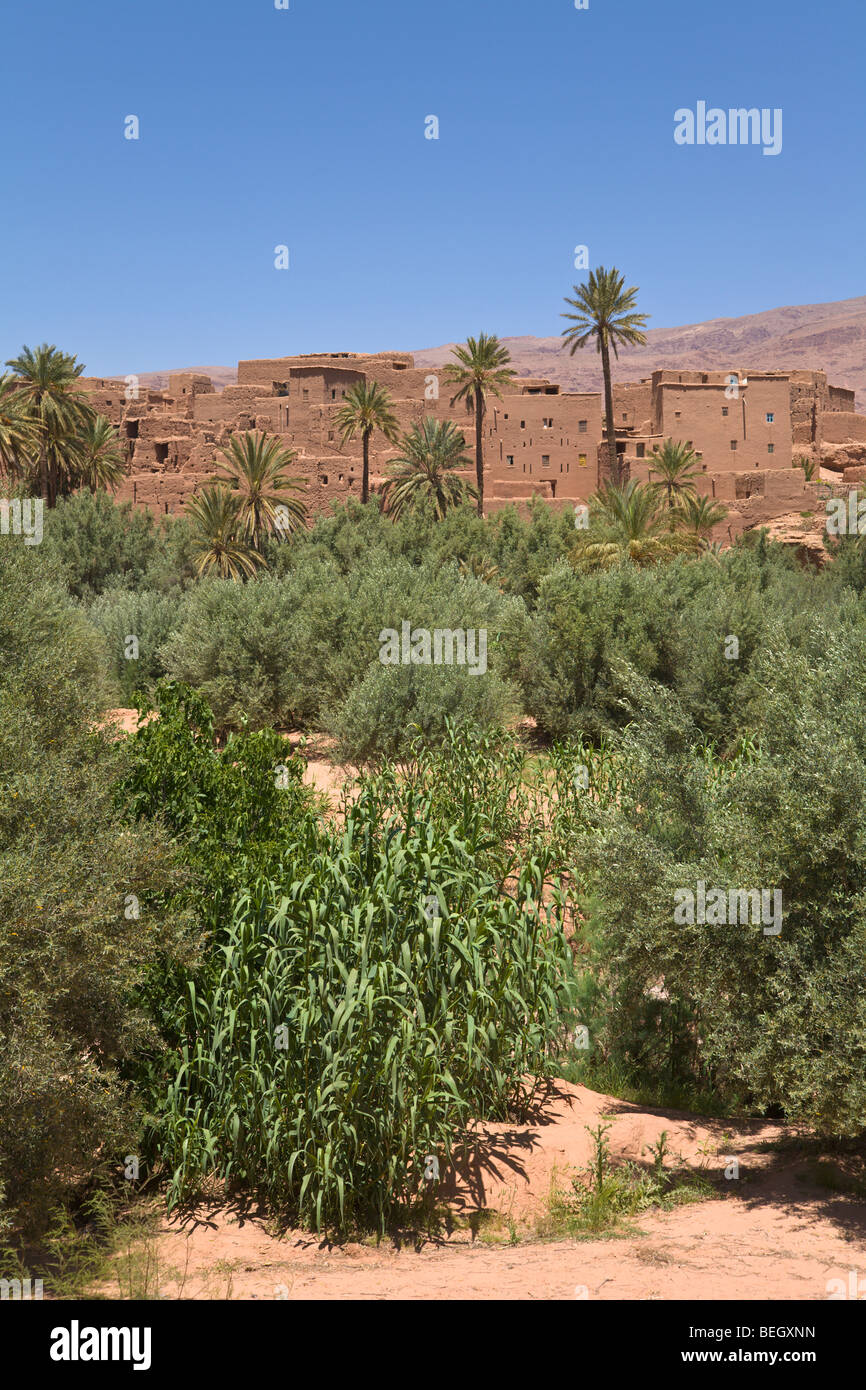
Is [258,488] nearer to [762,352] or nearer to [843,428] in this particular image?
[843,428]

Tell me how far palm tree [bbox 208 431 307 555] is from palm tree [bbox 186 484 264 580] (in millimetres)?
941

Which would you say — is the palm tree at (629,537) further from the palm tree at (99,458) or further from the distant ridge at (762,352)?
the distant ridge at (762,352)

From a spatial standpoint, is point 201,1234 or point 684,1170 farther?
point 684,1170

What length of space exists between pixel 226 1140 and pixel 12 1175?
1.43 meters

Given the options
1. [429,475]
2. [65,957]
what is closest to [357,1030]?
[65,957]

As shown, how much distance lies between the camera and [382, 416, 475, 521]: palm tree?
4072 centimetres

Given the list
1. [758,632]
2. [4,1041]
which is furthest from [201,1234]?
[758,632]

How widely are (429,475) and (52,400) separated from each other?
13953 millimetres

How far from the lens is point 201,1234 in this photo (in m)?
6.43

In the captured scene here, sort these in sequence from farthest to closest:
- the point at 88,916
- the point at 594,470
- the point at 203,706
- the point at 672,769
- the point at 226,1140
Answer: the point at 594,470 → the point at 203,706 → the point at 672,769 → the point at 226,1140 → the point at 88,916

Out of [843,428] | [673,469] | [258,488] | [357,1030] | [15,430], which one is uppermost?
[843,428]

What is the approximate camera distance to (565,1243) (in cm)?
604

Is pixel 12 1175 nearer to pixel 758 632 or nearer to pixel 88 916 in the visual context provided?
pixel 88 916

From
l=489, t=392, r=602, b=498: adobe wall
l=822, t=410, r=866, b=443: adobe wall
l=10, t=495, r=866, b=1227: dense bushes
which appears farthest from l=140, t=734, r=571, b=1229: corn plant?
l=822, t=410, r=866, b=443: adobe wall
